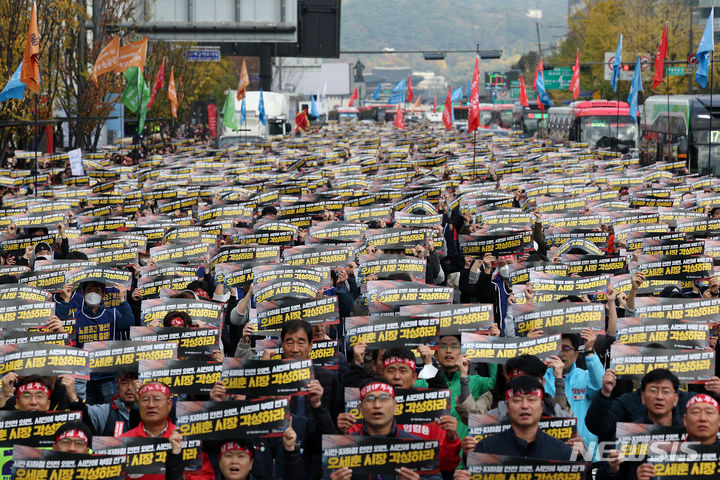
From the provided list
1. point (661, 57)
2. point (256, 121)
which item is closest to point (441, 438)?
point (661, 57)

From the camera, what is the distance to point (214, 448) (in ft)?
24.2

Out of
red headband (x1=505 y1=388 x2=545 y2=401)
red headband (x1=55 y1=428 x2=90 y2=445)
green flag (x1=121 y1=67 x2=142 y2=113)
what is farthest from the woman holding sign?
green flag (x1=121 y1=67 x2=142 y2=113)

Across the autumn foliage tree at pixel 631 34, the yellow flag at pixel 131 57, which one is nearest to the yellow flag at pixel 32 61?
the yellow flag at pixel 131 57

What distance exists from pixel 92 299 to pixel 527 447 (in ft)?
17.7

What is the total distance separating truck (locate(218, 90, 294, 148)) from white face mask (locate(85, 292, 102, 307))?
116ft

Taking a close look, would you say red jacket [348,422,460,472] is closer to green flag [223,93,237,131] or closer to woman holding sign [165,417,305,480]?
woman holding sign [165,417,305,480]

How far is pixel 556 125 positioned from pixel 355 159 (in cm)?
2758

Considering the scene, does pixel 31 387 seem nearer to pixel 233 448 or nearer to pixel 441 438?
pixel 233 448

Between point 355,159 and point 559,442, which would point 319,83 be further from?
point 559,442

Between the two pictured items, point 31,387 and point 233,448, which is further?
point 31,387

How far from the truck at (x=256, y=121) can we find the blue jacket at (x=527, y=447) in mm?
40084

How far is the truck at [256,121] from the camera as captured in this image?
4988 cm

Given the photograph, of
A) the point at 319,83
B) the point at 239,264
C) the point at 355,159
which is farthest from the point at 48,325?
the point at 319,83

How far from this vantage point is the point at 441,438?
7387 mm
